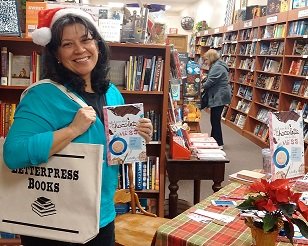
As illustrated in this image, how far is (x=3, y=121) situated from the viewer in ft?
8.95

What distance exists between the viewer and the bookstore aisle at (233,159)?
414cm

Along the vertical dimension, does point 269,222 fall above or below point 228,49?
below

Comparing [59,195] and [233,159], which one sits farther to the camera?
[233,159]

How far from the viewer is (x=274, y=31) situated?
6090mm

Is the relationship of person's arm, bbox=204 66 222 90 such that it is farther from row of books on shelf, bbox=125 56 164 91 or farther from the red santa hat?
the red santa hat

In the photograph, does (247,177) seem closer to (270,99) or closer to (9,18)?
(9,18)

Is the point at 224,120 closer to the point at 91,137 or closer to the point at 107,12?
the point at 107,12

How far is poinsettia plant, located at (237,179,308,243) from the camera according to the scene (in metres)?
1.22

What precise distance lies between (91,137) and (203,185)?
3139mm

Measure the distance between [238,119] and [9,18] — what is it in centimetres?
584

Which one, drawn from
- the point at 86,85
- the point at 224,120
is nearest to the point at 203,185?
the point at 86,85

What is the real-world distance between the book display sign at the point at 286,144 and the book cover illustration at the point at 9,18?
1.83 metres

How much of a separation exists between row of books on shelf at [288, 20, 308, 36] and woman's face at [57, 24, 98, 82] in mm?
4447

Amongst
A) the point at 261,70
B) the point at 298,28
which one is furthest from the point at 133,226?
the point at 261,70
